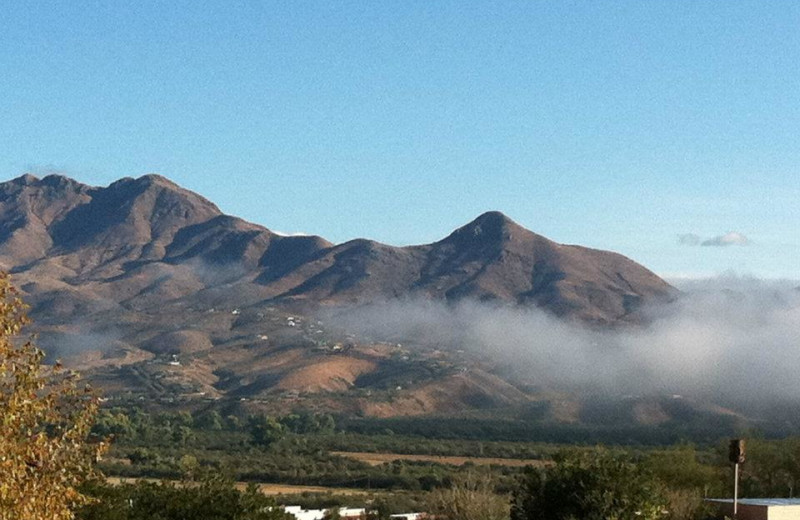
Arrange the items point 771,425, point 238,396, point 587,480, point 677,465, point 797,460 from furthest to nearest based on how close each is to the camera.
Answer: point 238,396
point 771,425
point 797,460
point 677,465
point 587,480

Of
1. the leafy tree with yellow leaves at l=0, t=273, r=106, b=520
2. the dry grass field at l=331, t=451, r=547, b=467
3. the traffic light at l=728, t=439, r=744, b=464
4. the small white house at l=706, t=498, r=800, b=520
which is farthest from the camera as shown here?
the dry grass field at l=331, t=451, r=547, b=467

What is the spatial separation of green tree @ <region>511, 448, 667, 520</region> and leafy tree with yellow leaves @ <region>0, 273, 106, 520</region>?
2161 cm

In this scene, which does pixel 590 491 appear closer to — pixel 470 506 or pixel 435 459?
pixel 470 506

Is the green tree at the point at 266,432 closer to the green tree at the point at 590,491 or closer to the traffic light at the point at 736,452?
the green tree at the point at 590,491

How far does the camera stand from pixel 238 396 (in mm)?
194625

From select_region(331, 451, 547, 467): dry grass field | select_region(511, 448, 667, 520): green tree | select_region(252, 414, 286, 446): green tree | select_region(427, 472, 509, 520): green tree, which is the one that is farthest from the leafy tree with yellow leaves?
select_region(252, 414, 286, 446): green tree

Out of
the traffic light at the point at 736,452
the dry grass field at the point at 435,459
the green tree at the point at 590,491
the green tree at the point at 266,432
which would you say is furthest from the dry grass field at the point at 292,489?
the traffic light at the point at 736,452

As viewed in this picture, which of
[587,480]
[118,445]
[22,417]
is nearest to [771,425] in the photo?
[118,445]

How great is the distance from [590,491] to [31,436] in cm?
2345

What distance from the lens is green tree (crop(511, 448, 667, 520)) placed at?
36.2 meters

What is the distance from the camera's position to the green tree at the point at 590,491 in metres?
36.2

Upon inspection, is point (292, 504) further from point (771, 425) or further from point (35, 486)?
point (771, 425)

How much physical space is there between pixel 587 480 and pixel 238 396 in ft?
530

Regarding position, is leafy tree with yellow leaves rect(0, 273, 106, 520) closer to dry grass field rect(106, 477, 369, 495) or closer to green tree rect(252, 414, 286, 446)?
dry grass field rect(106, 477, 369, 495)
